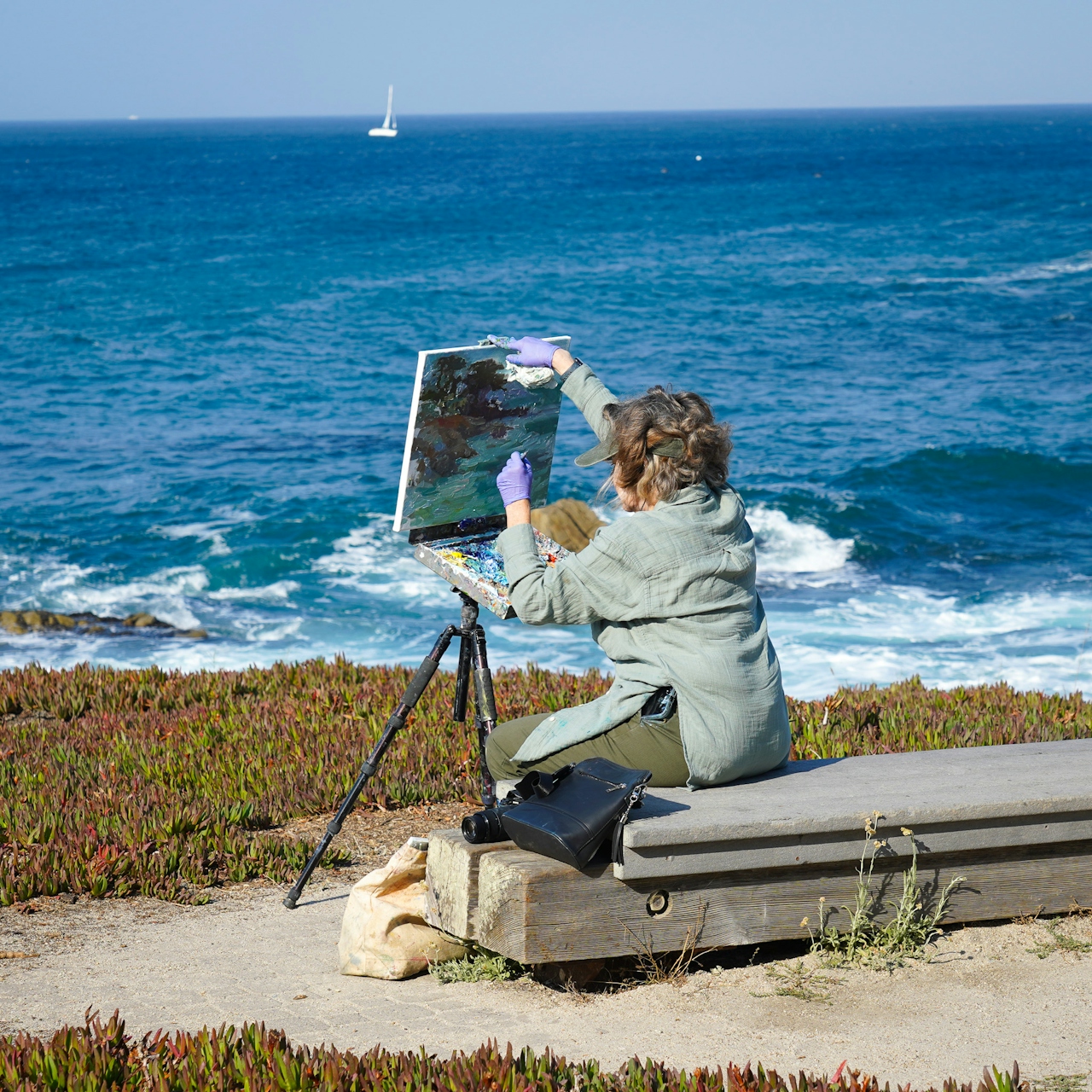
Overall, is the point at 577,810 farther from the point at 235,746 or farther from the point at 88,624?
the point at 88,624

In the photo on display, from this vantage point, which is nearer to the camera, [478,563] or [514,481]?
[514,481]

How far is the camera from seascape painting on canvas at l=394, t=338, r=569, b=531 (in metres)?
4.71

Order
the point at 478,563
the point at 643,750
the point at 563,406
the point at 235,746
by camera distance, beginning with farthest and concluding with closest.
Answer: the point at 563,406 → the point at 235,746 → the point at 478,563 → the point at 643,750

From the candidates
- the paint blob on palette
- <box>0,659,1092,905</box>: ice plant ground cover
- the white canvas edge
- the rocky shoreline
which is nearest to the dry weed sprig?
the paint blob on palette

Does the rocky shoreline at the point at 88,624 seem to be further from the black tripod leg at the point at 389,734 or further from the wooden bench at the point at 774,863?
the wooden bench at the point at 774,863

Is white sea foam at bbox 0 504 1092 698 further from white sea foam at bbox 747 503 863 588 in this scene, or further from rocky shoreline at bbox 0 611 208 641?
rocky shoreline at bbox 0 611 208 641

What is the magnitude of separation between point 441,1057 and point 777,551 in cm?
1318

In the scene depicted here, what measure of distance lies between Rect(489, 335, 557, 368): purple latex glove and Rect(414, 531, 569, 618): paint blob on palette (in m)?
0.71

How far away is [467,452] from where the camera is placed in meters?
4.91

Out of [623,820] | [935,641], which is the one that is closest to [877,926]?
[623,820]

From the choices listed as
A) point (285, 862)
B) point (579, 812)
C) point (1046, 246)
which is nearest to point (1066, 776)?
point (579, 812)

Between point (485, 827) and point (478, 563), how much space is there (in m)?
1.17

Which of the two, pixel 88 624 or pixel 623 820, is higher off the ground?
pixel 623 820

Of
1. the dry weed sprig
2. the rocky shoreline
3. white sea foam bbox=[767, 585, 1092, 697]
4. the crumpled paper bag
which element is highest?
the dry weed sprig
